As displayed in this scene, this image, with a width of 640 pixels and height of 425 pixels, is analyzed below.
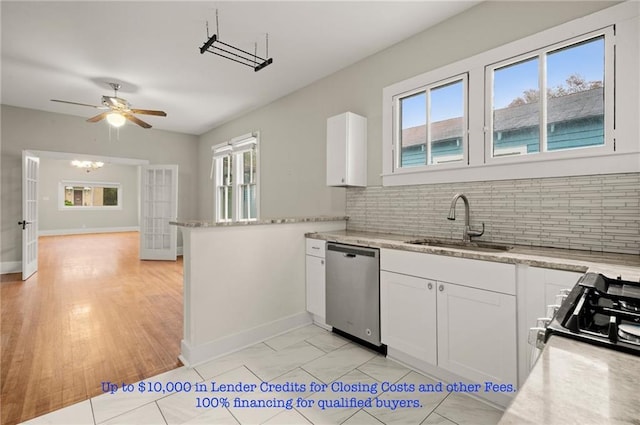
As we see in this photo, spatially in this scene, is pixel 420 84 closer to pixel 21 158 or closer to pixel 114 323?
pixel 114 323

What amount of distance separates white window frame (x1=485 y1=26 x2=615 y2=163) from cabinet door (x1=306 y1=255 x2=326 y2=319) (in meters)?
1.74

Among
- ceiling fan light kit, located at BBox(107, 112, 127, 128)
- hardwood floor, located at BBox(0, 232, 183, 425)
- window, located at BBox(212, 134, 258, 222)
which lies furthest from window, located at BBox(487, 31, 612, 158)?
ceiling fan light kit, located at BBox(107, 112, 127, 128)

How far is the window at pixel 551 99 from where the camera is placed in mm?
1907

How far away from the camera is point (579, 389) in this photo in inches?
17.7

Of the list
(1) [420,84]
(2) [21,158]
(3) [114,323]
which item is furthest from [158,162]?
(1) [420,84]

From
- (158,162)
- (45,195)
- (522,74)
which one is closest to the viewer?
(522,74)

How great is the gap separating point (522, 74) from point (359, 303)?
2.19 meters

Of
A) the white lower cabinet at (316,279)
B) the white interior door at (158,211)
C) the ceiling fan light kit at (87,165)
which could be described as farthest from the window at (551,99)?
the ceiling fan light kit at (87,165)

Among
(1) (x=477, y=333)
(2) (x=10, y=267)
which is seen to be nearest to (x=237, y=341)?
(1) (x=477, y=333)

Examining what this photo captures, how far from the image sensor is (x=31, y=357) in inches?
91.7

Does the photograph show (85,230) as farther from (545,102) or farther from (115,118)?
(545,102)

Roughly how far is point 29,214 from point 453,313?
21.8 ft

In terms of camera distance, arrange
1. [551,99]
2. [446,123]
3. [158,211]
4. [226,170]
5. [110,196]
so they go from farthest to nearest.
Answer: [110,196], [158,211], [226,170], [446,123], [551,99]

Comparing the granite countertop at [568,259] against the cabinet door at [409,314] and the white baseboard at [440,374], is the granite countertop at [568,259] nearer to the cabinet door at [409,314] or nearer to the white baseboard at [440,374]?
the cabinet door at [409,314]
